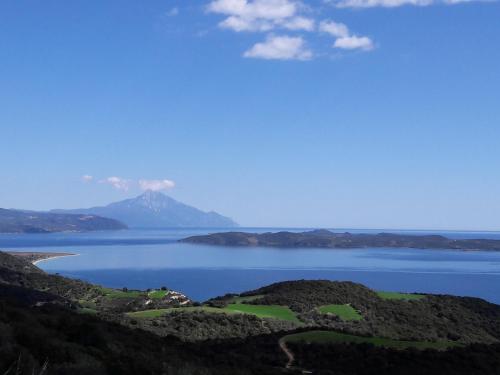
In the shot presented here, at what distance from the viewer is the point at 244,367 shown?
1845 cm

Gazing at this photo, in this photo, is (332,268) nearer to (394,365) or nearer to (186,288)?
(186,288)

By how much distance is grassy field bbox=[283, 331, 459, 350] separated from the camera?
30.9m

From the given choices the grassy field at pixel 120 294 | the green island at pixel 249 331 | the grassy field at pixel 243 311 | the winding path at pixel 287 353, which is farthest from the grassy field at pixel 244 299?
the winding path at pixel 287 353

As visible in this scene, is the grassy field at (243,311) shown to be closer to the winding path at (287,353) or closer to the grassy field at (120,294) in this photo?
the grassy field at (120,294)

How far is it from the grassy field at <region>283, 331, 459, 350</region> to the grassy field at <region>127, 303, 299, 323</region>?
15993 millimetres

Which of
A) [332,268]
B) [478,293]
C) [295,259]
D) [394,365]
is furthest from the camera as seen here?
[295,259]

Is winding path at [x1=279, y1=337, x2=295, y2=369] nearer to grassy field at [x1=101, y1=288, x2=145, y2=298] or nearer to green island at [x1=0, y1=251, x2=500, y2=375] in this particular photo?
green island at [x1=0, y1=251, x2=500, y2=375]

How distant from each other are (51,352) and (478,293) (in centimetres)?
10595

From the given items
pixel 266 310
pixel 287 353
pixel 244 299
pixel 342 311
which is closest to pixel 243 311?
pixel 266 310

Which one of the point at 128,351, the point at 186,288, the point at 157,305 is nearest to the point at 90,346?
the point at 128,351

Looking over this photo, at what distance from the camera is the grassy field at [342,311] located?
5501 cm

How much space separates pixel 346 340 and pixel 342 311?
26.1 m

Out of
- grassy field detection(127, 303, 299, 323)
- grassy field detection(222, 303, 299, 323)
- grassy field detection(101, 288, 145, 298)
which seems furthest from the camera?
grassy field detection(101, 288, 145, 298)

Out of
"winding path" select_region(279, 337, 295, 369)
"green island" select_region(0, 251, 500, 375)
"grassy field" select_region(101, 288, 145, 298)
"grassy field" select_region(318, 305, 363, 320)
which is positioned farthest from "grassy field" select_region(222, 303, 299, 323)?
"winding path" select_region(279, 337, 295, 369)
